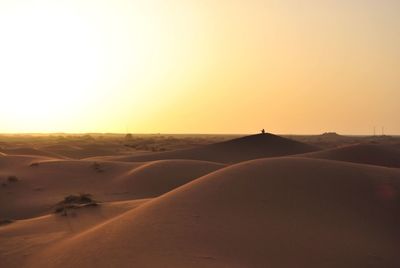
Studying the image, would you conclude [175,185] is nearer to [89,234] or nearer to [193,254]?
[89,234]

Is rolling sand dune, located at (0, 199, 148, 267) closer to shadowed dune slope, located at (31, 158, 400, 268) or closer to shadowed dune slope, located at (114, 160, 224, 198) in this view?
shadowed dune slope, located at (31, 158, 400, 268)

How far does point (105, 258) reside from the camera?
29.2 ft

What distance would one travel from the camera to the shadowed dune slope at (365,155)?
3447 centimetres

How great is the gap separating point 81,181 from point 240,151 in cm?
2544

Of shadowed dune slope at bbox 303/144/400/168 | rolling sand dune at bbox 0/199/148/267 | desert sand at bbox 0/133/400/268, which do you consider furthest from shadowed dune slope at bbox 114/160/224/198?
shadowed dune slope at bbox 303/144/400/168

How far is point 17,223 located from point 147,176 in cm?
1195

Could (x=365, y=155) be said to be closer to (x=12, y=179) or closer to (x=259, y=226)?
(x=12, y=179)

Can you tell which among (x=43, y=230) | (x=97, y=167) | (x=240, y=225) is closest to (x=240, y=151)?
(x=97, y=167)

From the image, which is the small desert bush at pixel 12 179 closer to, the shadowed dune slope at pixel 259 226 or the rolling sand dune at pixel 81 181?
the rolling sand dune at pixel 81 181

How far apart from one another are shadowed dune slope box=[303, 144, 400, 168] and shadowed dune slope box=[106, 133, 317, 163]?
35.3ft

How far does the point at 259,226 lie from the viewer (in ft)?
34.9

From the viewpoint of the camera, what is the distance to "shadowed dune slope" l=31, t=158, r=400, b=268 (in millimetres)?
9047

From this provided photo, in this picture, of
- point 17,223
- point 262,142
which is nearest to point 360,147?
point 262,142

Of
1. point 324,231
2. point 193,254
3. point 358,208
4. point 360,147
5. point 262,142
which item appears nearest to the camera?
point 193,254
